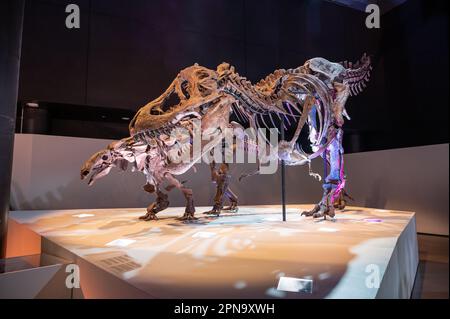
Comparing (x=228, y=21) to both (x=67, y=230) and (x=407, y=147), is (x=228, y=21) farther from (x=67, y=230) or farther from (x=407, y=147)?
(x=67, y=230)

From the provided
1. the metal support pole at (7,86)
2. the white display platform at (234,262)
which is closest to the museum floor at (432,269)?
the white display platform at (234,262)

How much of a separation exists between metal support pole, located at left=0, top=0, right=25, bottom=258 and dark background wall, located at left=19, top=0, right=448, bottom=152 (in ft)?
11.9

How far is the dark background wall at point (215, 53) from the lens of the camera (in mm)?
6035

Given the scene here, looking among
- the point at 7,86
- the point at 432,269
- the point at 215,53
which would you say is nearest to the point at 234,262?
the point at 432,269

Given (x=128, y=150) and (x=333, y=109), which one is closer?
(x=128, y=150)

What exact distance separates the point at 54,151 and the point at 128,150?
435 centimetres

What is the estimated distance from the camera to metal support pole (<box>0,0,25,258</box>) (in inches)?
142

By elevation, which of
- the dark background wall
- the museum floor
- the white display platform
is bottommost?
the museum floor

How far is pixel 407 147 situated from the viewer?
21.8 feet

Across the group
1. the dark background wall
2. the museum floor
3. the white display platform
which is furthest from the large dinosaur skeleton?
the dark background wall

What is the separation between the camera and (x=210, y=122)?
4.32m

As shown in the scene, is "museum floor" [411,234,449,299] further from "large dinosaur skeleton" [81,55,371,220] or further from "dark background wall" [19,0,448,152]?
"dark background wall" [19,0,448,152]

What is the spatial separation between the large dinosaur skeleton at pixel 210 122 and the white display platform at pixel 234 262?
1.00m

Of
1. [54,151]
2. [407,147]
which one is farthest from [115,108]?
[407,147]
